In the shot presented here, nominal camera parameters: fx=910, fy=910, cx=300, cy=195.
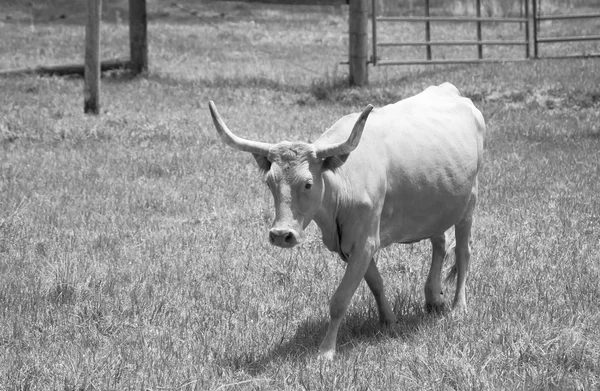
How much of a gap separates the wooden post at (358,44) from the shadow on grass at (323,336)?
11204mm

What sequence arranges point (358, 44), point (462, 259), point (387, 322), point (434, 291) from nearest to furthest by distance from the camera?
point (387, 322) < point (434, 291) < point (462, 259) < point (358, 44)

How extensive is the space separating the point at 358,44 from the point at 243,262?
1064 cm

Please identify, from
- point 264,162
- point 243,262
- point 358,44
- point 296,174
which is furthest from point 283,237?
point 358,44

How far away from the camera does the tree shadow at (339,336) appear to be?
5426 mm

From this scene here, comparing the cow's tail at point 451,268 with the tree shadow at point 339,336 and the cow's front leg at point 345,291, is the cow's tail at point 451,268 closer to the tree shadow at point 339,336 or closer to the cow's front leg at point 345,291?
the tree shadow at point 339,336

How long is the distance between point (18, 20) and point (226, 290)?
25.1 m

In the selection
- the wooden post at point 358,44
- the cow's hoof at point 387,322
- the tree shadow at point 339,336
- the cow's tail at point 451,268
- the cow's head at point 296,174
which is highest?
the wooden post at point 358,44

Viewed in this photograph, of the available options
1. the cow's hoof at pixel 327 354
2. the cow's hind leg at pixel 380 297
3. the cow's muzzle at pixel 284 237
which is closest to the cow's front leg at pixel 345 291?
the cow's hoof at pixel 327 354

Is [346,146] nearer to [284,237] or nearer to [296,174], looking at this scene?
[296,174]

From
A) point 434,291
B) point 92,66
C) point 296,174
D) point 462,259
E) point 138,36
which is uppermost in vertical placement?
point 138,36

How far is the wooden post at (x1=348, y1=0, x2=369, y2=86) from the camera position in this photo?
56.7ft

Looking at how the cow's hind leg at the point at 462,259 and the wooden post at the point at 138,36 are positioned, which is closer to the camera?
the cow's hind leg at the point at 462,259

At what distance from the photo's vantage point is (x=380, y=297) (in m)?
6.16

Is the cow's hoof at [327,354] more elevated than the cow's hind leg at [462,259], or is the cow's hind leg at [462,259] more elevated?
the cow's hind leg at [462,259]
